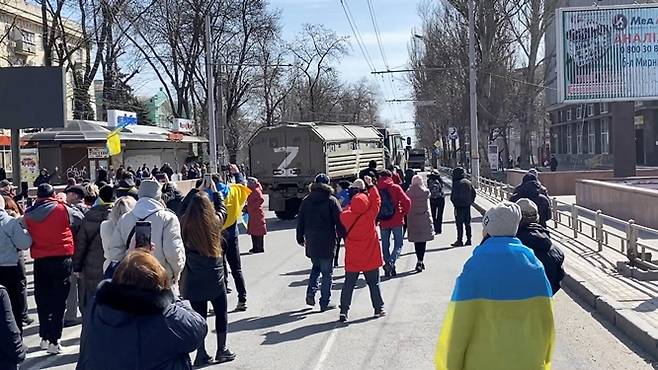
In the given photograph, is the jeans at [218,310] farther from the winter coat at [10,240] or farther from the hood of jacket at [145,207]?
the winter coat at [10,240]

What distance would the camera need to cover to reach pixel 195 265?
7.81 metres

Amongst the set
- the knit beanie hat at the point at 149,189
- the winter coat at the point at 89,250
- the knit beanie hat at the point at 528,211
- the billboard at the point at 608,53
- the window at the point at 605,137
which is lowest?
the winter coat at the point at 89,250

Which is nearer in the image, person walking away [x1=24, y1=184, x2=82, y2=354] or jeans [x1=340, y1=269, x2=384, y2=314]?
person walking away [x1=24, y1=184, x2=82, y2=354]

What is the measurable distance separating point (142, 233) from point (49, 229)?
7.42 ft

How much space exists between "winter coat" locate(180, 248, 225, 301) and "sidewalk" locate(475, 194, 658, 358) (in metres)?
Answer: 4.38

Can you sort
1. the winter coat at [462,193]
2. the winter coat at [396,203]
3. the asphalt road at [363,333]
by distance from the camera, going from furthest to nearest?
1. the winter coat at [462,193]
2. the winter coat at [396,203]
3. the asphalt road at [363,333]

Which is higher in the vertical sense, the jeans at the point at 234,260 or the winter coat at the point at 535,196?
the winter coat at the point at 535,196

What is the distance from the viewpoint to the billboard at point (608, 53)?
27359mm

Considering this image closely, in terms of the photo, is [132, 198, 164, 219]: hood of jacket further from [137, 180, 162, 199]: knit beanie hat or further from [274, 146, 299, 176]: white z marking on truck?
[274, 146, 299, 176]: white z marking on truck

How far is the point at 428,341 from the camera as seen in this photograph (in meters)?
8.87

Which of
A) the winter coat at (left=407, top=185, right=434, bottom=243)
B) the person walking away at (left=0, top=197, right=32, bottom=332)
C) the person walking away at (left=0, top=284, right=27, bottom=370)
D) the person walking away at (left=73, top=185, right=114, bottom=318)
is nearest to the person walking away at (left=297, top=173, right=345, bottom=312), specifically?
the person walking away at (left=73, top=185, right=114, bottom=318)

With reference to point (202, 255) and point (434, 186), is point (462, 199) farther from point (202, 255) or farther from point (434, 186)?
point (202, 255)

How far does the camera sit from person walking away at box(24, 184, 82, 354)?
884 cm

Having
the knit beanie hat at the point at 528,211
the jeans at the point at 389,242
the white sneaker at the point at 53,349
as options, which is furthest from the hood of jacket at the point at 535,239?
the jeans at the point at 389,242
